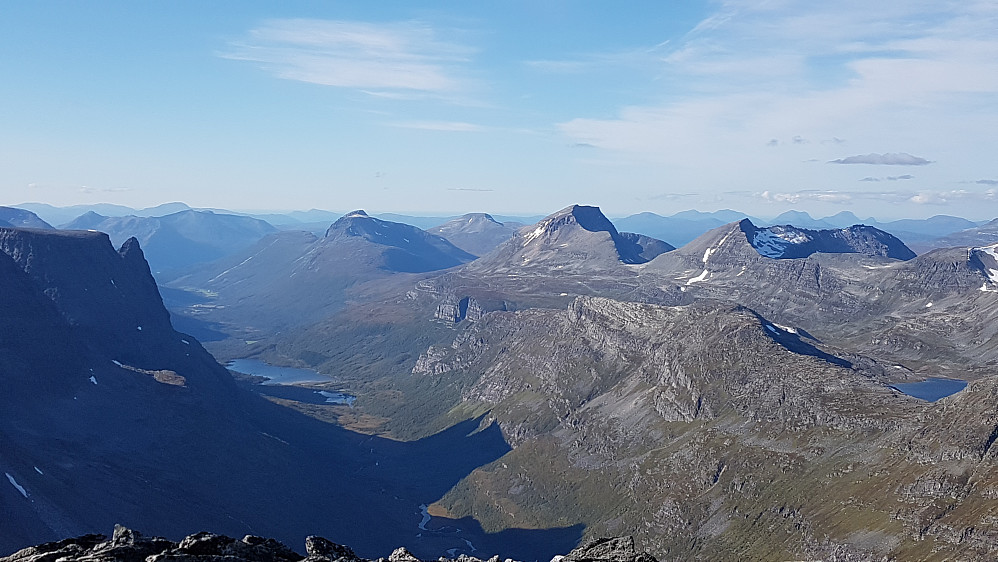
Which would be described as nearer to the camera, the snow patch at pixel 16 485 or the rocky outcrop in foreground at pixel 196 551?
the rocky outcrop in foreground at pixel 196 551

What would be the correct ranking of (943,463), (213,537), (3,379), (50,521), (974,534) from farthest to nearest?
(3,379) < (943,463) < (974,534) < (50,521) < (213,537)

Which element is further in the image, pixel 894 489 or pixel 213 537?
pixel 894 489

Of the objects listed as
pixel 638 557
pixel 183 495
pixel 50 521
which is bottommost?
pixel 183 495

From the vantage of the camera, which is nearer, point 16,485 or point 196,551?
point 196,551

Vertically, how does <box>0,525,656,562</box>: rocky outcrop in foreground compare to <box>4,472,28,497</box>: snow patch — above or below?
above

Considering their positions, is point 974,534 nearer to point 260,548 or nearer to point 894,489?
point 894,489

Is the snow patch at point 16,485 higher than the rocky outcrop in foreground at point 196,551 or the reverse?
the reverse

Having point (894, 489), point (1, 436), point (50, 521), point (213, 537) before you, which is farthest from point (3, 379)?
point (894, 489)

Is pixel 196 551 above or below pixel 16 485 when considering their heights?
above
